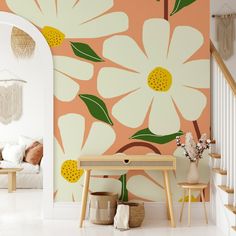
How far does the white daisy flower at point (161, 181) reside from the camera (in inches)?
246

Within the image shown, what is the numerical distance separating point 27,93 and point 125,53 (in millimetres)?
4051

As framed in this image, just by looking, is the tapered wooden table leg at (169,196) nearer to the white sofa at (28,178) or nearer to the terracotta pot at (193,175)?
the terracotta pot at (193,175)

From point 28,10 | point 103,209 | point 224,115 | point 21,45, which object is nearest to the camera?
point 224,115

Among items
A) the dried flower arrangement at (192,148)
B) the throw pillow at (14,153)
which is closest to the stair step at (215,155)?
the dried flower arrangement at (192,148)

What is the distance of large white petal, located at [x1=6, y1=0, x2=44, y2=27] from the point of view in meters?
6.22

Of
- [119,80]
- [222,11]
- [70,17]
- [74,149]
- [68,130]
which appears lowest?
[74,149]

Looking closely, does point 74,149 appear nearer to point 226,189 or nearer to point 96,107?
point 96,107

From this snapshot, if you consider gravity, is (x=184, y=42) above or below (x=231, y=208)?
above

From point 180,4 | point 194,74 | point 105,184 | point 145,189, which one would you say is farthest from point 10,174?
point 180,4

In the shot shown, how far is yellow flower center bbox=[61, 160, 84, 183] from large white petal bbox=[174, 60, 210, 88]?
150 centimetres

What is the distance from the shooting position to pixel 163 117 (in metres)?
6.25

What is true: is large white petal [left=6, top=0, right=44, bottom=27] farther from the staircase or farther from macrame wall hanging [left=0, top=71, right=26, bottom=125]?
macrame wall hanging [left=0, top=71, right=26, bottom=125]

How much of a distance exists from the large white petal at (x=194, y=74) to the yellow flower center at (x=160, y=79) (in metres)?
0.09

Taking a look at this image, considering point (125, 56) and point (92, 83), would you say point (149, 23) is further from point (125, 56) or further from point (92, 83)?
point (92, 83)
